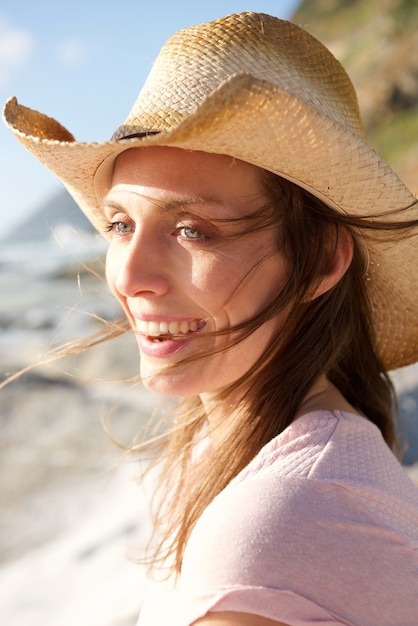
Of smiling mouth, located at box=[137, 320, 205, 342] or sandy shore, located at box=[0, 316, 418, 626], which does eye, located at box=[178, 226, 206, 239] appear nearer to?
smiling mouth, located at box=[137, 320, 205, 342]

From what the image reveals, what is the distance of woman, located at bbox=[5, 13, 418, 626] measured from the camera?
4.55 feet

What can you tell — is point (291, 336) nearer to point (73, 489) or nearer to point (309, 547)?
point (309, 547)

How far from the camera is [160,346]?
5.98 feet

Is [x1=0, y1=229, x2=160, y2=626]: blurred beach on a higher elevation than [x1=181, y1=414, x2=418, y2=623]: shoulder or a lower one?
lower

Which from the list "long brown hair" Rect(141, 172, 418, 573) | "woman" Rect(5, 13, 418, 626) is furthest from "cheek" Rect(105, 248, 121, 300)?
"long brown hair" Rect(141, 172, 418, 573)

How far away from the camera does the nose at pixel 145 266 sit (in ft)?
5.57

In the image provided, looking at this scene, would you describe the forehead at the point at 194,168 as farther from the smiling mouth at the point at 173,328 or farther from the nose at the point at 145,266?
the smiling mouth at the point at 173,328

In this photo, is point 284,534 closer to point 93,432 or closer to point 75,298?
point 93,432

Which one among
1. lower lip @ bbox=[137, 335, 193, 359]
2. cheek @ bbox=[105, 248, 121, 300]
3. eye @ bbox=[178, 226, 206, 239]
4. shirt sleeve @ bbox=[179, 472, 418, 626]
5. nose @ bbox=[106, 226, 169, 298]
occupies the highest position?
eye @ bbox=[178, 226, 206, 239]

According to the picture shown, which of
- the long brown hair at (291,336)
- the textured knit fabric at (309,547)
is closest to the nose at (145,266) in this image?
the long brown hair at (291,336)

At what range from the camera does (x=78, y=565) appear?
3822 millimetres

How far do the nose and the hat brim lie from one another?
0.22 metres

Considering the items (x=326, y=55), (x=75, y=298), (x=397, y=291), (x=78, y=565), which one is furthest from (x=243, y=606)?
(x=75, y=298)

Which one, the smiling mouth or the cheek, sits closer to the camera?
the smiling mouth
